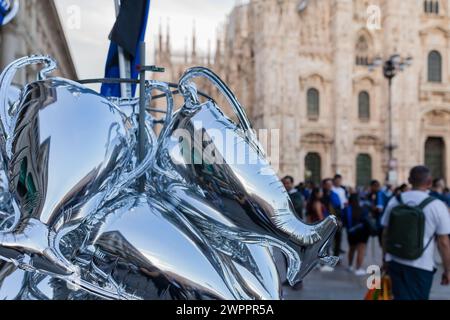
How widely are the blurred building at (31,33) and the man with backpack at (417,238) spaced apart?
23.1ft

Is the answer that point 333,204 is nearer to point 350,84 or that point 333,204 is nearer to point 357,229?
point 357,229

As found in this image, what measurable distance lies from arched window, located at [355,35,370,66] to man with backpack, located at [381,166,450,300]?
25.9 meters

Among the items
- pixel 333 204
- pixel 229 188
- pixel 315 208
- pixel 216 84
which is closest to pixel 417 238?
pixel 216 84

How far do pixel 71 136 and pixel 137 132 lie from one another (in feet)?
1.07

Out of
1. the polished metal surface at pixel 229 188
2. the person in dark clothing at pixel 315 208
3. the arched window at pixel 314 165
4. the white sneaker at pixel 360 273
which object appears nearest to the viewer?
the polished metal surface at pixel 229 188

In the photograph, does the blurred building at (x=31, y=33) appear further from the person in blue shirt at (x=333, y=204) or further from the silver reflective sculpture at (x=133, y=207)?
the silver reflective sculpture at (x=133, y=207)

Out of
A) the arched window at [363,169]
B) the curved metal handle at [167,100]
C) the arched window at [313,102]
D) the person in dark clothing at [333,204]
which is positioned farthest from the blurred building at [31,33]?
the arched window at [363,169]

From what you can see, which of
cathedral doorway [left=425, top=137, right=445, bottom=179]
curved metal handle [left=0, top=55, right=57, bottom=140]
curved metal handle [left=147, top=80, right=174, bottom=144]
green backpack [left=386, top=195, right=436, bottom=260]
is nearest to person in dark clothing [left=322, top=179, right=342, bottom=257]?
green backpack [left=386, top=195, right=436, bottom=260]

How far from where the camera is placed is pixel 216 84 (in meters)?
1.51

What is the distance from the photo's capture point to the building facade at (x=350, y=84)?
26391mm

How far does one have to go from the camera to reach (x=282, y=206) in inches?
50.3

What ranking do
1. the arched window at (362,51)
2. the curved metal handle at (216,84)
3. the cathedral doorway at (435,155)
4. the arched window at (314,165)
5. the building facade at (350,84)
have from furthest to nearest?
the cathedral doorway at (435,155)
the arched window at (362,51)
the arched window at (314,165)
the building facade at (350,84)
the curved metal handle at (216,84)

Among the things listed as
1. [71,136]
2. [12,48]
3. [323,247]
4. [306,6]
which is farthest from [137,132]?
[306,6]
